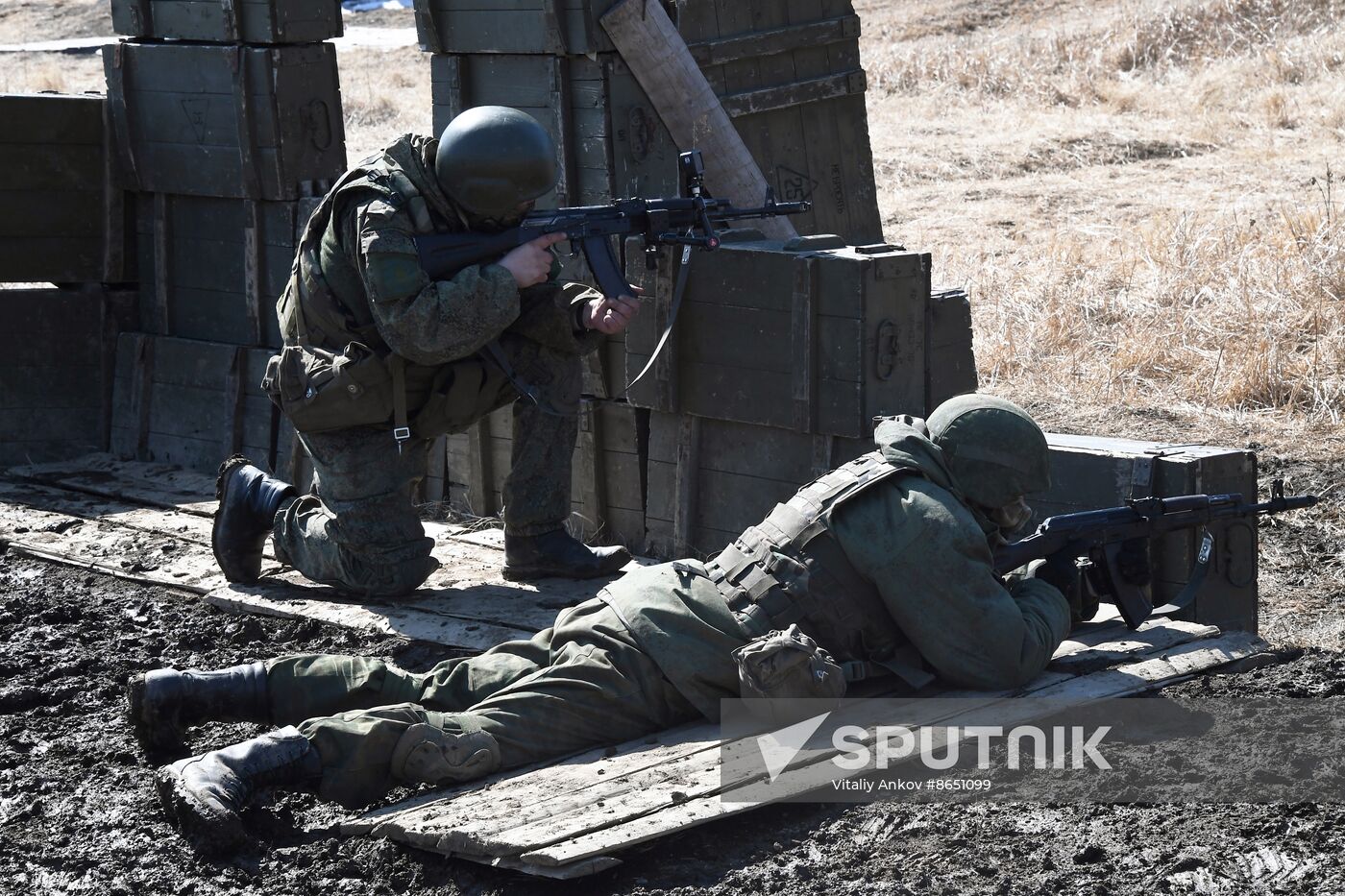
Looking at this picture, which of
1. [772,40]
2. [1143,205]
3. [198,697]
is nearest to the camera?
[198,697]

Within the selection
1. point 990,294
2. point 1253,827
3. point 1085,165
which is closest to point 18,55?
point 1085,165

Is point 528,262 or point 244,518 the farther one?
point 244,518

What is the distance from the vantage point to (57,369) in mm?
8750

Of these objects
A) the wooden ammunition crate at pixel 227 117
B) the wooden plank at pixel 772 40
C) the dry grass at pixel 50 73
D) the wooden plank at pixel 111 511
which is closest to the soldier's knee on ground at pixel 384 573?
the wooden plank at pixel 111 511

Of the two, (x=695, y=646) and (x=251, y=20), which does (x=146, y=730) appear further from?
(x=251, y=20)

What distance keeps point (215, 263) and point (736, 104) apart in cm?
284

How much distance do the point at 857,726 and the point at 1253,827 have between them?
1.05m

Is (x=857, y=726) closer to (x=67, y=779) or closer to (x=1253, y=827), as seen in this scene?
(x=1253, y=827)

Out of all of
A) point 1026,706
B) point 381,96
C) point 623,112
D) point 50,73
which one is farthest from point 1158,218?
point 50,73

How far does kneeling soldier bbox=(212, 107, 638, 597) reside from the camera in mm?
5707

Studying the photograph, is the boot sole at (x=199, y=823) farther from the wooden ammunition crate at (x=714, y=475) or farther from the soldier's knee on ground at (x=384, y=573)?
the wooden ammunition crate at (x=714, y=475)

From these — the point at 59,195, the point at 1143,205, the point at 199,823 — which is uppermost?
the point at 59,195

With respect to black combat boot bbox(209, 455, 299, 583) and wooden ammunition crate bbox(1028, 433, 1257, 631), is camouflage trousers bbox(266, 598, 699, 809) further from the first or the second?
black combat boot bbox(209, 455, 299, 583)

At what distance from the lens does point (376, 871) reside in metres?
4.15
